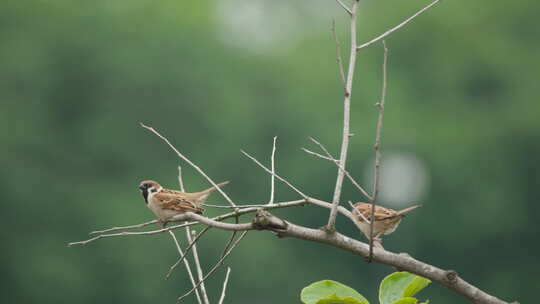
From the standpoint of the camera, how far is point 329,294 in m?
2.70

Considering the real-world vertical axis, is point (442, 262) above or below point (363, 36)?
below

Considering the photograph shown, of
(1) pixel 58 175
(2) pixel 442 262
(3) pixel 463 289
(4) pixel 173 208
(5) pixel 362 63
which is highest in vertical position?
(3) pixel 463 289

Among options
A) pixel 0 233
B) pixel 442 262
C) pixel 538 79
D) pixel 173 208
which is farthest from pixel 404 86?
pixel 173 208

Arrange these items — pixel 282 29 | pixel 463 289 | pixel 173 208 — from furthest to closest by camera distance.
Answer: pixel 282 29
pixel 173 208
pixel 463 289

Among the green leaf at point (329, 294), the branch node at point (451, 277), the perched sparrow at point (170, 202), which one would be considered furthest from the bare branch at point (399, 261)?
the perched sparrow at point (170, 202)

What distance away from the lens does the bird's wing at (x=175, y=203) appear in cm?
633

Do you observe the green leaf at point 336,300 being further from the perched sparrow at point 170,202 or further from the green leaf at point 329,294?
the perched sparrow at point 170,202

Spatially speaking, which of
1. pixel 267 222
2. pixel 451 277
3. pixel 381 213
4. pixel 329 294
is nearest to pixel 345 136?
pixel 267 222

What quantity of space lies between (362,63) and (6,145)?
1674cm

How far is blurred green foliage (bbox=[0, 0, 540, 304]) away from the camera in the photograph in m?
32.5

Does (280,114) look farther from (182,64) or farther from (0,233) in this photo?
(0,233)

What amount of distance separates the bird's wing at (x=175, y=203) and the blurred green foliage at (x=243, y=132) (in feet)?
77.7

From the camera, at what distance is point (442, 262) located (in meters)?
34.3

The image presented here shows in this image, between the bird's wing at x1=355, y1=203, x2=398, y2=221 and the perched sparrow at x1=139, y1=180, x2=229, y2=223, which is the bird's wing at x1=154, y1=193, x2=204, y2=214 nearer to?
the perched sparrow at x1=139, y1=180, x2=229, y2=223
